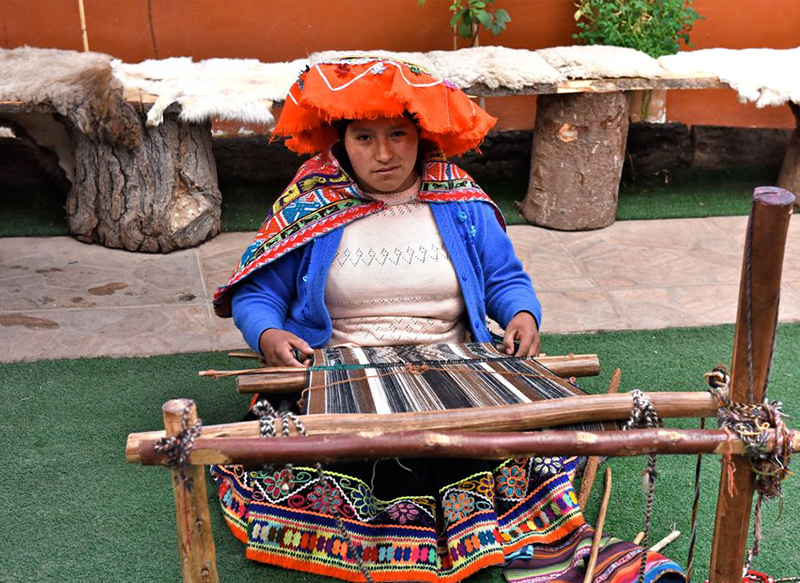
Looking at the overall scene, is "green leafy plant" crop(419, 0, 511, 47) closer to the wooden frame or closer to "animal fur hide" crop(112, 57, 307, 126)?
"animal fur hide" crop(112, 57, 307, 126)

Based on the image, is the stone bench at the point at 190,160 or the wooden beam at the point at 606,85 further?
the wooden beam at the point at 606,85

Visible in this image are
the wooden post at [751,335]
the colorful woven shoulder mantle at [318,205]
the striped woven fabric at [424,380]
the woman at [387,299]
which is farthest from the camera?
the colorful woven shoulder mantle at [318,205]

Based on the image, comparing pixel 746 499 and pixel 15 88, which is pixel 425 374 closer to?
pixel 746 499

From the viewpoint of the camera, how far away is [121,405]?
335cm

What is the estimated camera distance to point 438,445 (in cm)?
178

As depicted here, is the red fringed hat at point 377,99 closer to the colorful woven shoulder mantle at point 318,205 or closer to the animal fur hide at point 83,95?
the colorful woven shoulder mantle at point 318,205

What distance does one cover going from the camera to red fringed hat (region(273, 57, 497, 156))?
2545 mm

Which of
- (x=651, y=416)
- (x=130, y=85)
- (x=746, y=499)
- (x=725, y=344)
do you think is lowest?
(x=725, y=344)

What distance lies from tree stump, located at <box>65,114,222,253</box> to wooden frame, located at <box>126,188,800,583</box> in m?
3.08

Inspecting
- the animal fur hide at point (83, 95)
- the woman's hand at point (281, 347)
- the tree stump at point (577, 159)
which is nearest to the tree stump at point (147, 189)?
the animal fur hide at point (83, 95)

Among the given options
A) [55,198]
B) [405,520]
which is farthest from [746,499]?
[55,198]

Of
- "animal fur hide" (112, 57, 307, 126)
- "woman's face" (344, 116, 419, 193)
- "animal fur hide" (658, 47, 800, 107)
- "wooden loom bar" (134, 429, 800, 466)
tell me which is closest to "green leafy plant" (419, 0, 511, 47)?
"animal fur hide" (658, 47, 800, 107)

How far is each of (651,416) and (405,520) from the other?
0.82 meters

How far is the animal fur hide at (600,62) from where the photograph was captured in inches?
193
